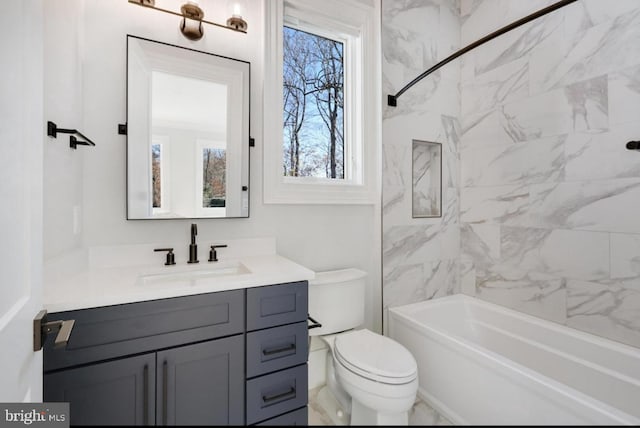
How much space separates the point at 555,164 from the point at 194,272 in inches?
87.9

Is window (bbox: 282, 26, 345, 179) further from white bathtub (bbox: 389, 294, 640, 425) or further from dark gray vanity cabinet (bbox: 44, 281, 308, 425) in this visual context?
white bathtub (bbox: 389, 294, 640, 425)

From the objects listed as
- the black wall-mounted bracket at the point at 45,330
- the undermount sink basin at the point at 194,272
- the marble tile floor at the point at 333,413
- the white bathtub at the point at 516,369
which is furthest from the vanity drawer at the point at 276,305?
the white bathtub at the point at 516,369

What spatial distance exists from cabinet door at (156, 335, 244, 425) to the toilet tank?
585 millimetres

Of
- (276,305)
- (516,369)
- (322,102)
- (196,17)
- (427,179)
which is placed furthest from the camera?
(427,179)

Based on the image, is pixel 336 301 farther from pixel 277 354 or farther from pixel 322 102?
pixel 322 102

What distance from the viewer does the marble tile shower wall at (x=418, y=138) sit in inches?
85.0

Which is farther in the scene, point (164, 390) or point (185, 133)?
point (185, 133)

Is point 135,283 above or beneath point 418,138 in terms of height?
beneath

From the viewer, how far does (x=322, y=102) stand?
6.70 ft

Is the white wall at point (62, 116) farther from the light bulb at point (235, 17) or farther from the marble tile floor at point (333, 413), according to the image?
the marble tile floor at point (333, 413)

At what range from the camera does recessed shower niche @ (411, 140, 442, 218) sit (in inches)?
93.7

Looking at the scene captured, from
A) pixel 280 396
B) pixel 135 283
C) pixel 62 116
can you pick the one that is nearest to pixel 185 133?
pixel 62 116

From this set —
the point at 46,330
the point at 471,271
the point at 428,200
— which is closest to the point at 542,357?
the point at 471,271

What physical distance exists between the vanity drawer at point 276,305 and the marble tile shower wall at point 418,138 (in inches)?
39.5
